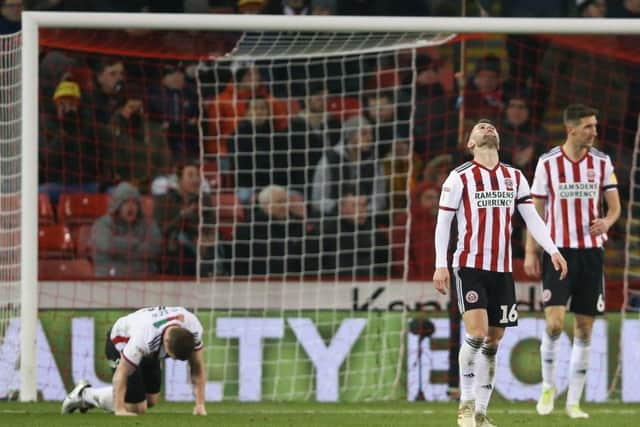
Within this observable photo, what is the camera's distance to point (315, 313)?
12836mm

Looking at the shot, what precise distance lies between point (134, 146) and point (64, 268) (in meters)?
1.44

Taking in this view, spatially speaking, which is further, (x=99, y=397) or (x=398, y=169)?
(x=398, y=169)

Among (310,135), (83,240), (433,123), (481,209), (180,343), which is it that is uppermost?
(433,123)

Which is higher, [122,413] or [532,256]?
[532,256]

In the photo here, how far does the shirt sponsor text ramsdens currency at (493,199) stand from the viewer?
28.8 feet

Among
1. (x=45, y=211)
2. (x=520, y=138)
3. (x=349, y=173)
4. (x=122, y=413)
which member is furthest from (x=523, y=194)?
(x=45, y=211)

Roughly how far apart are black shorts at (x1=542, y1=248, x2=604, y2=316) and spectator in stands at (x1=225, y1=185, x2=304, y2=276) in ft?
11.6

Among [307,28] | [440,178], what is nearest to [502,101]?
[440,178]

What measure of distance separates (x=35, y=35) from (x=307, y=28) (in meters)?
2.17

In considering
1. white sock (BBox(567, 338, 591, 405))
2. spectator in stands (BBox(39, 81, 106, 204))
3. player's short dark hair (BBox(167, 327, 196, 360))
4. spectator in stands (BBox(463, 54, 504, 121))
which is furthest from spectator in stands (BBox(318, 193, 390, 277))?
player's short dark hair (BBox(167, 327, 196, 360))

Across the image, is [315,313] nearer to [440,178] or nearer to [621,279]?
[440,178]

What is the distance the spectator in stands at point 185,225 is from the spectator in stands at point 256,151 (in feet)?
1.27

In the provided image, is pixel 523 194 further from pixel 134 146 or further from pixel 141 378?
pixel 134 146

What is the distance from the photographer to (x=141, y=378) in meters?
10.3
